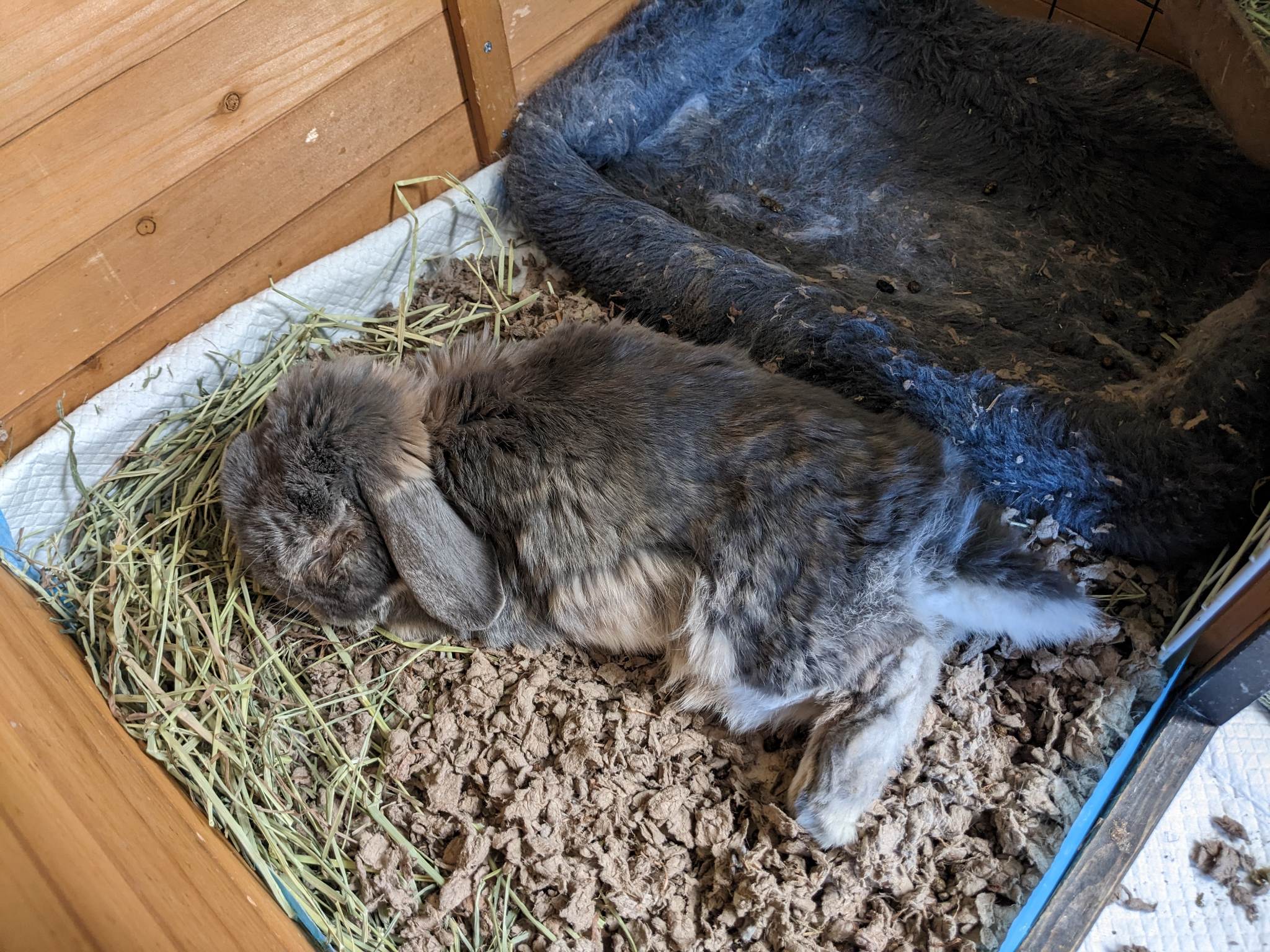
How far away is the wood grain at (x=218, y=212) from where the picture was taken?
2.05m

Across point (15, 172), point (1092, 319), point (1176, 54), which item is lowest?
point (1092, 319)

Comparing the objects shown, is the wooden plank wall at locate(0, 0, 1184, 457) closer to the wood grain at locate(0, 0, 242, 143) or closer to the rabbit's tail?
the wood grain at locate(0, 0, 242, 143)

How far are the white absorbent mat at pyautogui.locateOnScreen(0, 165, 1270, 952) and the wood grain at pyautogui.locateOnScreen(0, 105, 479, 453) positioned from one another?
34 mm

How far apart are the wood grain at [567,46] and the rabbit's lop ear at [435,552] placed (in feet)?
4.60

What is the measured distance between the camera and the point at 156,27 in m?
1.93

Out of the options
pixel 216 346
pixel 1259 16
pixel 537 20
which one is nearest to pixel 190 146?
pixel 216 346

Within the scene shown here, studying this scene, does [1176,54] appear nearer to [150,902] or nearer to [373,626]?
[373,626]

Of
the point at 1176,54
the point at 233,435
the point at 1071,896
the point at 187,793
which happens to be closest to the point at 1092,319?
the point at 1176,54

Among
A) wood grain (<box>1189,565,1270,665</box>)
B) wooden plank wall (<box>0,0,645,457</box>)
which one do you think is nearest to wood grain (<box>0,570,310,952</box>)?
wooden plank wall (<box>0,0,645,457</box>)

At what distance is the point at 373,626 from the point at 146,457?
72cm

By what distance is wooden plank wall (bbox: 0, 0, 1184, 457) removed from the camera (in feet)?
6.17

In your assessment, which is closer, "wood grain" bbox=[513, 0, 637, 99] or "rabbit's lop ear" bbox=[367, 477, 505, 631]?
"rabbit's lop ear" bbox=[367, 477, 505, 631]

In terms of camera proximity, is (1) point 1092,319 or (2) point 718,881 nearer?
(2) point 718,881

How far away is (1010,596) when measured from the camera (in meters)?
1.81
